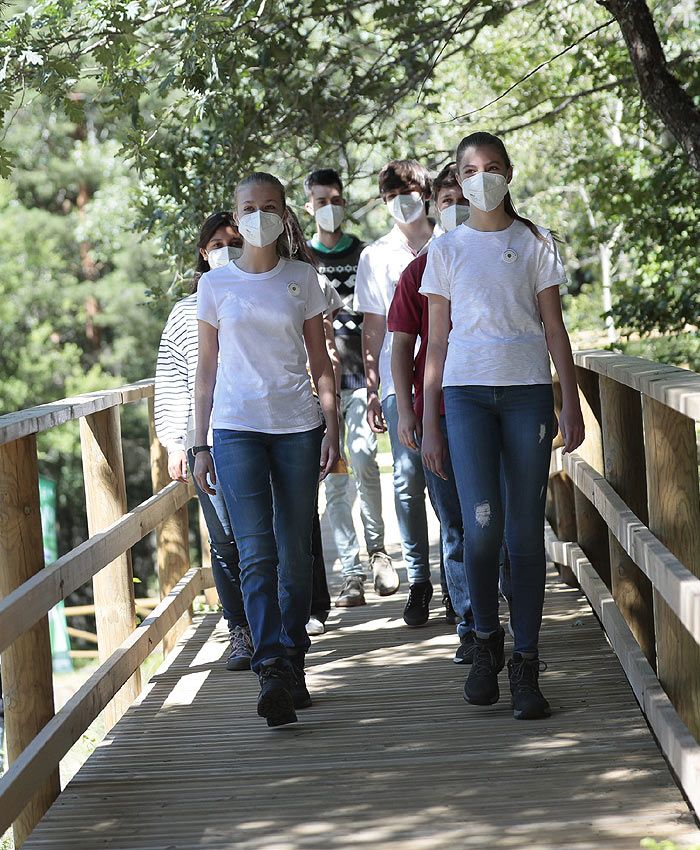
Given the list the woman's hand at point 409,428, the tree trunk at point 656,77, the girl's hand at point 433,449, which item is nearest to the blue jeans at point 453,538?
the woman's hand at point 409,428

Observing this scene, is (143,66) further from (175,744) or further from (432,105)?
(175,744)

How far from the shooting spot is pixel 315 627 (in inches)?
224

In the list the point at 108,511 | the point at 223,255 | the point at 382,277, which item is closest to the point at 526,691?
the point at 108,511

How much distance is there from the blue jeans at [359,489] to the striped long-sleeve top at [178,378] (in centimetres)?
123

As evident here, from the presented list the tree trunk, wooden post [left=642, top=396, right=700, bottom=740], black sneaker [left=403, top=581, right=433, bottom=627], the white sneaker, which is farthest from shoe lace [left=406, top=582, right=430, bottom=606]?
the tree trunk

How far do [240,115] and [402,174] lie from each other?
2431mm

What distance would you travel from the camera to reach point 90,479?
16.0 ft

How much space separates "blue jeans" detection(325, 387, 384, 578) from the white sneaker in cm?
64

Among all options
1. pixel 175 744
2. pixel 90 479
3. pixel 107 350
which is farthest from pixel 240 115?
pixel 107 350

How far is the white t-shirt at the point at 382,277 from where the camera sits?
5504 millimetres

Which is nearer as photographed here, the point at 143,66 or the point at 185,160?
the point at 143,66

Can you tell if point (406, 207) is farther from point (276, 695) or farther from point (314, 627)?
point (276, 695)

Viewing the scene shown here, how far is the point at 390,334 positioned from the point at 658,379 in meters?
2.21

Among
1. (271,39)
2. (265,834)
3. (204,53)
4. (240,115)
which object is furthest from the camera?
(240,115)
